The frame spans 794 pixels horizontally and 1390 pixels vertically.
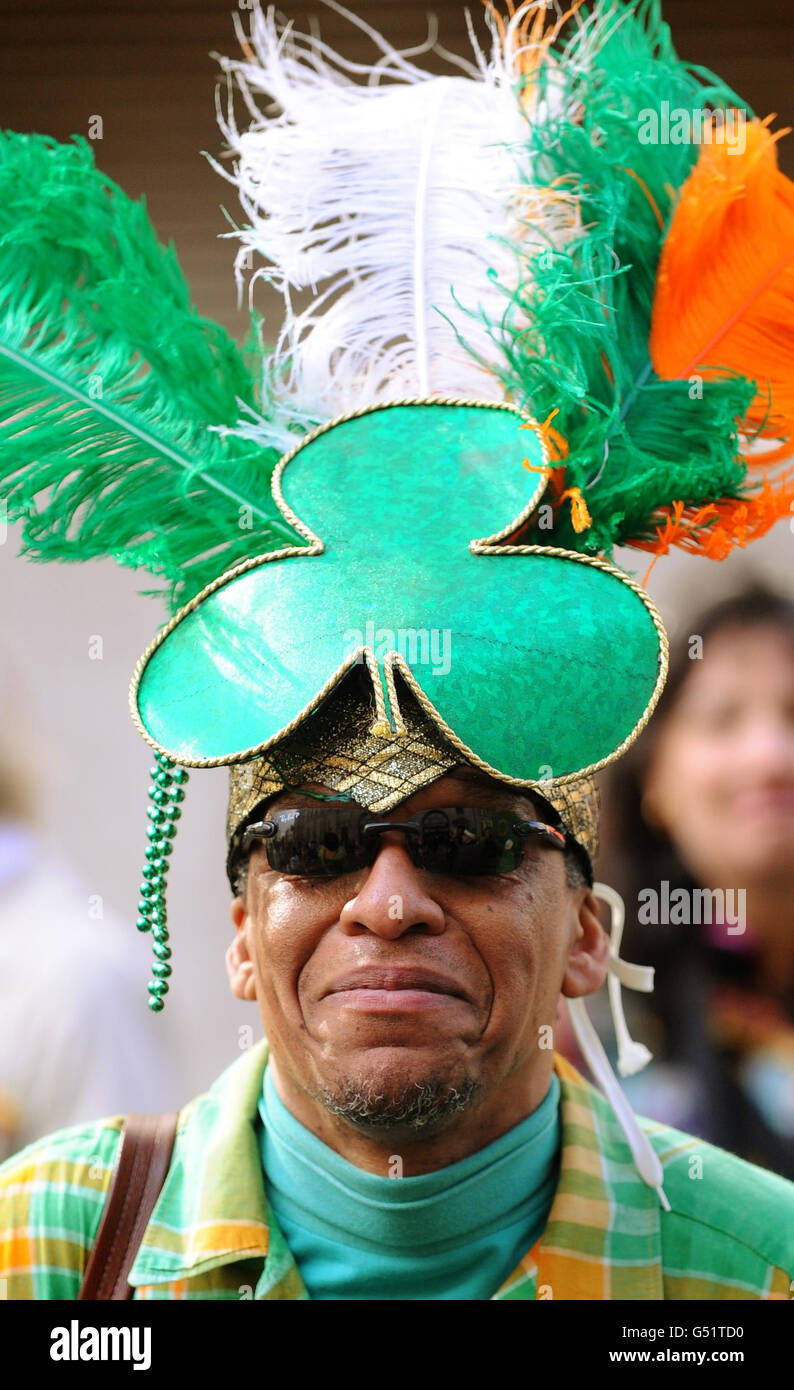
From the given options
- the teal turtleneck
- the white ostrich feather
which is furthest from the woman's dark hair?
the white ostrich feather

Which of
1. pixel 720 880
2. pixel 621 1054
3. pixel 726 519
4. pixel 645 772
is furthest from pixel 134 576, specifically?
pixel 726 519

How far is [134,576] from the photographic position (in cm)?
419

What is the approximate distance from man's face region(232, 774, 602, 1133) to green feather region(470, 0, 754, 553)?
507 millimetres

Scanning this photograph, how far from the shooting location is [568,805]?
6.26 feet

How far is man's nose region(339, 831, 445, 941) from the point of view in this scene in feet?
5.67

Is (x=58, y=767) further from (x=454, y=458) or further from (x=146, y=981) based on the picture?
(x=454, y=458)

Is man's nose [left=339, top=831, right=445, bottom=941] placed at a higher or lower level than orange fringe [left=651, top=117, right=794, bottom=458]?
lower

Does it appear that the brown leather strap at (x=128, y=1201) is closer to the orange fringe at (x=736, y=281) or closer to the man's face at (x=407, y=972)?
the man's face at (x=407, y=972)

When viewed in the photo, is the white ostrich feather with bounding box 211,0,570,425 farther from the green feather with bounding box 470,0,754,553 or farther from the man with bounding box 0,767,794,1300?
the man with bounding box 0,767,794,1300

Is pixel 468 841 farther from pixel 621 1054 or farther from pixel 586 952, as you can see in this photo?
pixel 621 1054

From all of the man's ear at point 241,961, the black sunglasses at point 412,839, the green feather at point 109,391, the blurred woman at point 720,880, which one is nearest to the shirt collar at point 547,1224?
the man's ear at point 241,961

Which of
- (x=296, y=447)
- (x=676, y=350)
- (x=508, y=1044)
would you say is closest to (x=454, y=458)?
(x=296, y=447)

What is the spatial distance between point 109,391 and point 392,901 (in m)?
0.88

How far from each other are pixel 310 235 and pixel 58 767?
230 centimetres
